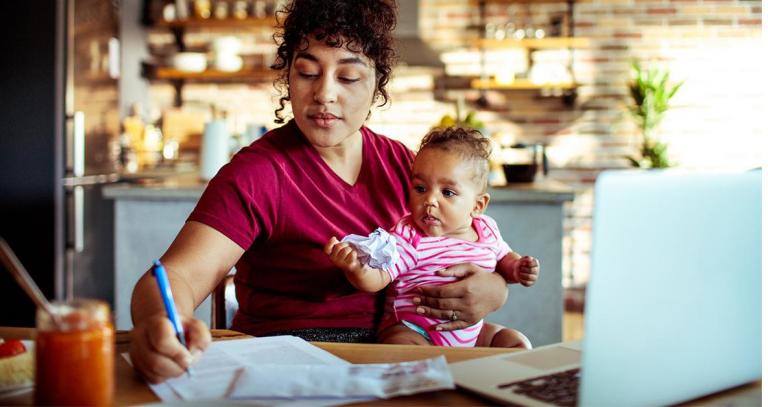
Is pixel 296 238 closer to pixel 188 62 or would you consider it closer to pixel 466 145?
pixel 466 145

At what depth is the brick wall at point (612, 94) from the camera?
5.18 meters

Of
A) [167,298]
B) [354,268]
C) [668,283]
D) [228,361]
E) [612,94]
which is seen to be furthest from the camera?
[612,94]

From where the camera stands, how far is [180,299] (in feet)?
3.85

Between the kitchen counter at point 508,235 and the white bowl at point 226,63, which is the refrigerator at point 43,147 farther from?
the white bowl at point 226,63

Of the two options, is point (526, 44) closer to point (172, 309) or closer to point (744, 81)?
point (744, 81)

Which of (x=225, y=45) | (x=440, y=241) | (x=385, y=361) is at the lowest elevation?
(x=385, y=361)

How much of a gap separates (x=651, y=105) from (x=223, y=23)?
3027mm

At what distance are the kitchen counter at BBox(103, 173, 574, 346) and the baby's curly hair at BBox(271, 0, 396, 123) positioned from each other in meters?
1.49

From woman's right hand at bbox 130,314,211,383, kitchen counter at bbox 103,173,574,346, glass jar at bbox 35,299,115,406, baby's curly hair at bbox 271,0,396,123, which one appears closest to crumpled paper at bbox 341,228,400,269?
baby's curly hair at bbox 271,0,396,123

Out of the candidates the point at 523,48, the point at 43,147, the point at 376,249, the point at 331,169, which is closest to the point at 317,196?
the point at 331,169

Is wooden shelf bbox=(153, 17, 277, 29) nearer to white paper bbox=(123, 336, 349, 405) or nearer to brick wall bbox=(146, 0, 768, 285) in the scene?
brick wall bbox=(146, 0, 768, 285)

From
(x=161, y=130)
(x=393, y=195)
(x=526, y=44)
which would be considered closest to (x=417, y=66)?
(x=526, y=44)

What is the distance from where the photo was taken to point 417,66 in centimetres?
548

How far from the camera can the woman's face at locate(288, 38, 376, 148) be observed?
1481mm
